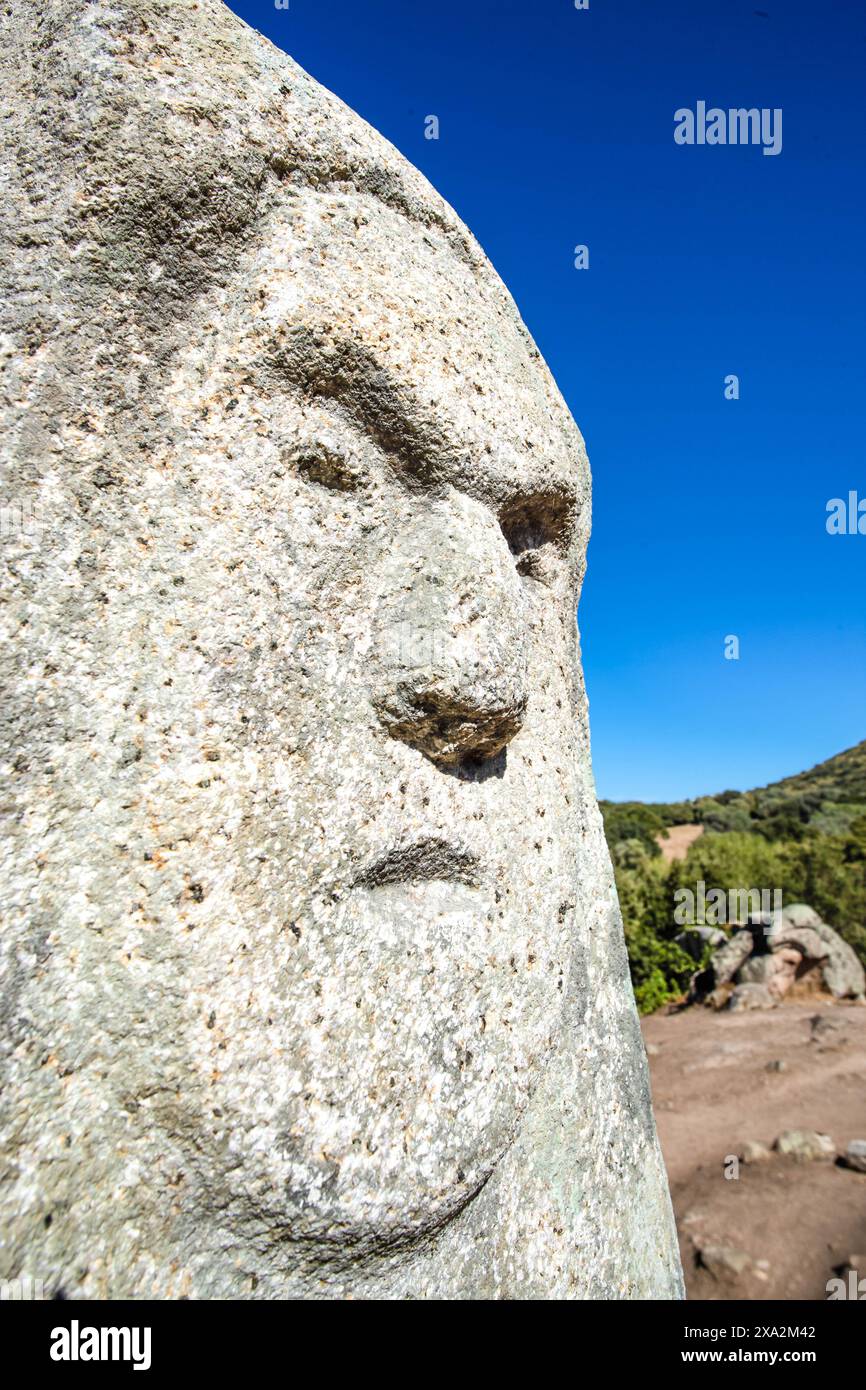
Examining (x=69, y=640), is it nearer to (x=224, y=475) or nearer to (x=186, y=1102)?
(x=224, y=475)

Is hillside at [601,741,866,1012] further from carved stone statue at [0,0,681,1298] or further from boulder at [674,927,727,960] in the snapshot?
carved stone statue at [0,0,681,1298]

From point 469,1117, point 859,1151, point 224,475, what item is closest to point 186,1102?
point 469,1117

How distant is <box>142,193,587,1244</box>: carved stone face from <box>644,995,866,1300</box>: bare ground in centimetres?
327

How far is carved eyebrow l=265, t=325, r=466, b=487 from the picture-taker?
1.63 m

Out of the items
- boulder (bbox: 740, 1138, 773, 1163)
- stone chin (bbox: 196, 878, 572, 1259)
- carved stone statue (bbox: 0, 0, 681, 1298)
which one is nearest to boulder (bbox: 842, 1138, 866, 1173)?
boulder (bbox: 740, 1138, 773, 1163)

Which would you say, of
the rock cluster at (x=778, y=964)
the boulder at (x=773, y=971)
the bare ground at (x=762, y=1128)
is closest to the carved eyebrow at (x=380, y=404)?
the bare ground at (x=762, y=1128)

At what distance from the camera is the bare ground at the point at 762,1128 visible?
4051 millimetres

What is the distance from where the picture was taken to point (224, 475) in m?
1.54

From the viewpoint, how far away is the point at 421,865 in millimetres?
1657

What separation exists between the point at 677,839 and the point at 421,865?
29.8 meters

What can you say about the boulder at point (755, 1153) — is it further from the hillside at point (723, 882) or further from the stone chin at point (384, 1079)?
the stone chin at point (384, 1079)

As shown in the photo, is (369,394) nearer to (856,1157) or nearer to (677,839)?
(856,1157)

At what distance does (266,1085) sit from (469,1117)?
16.4 inches

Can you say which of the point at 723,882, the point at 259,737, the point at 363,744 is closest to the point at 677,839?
the point at 723,882
